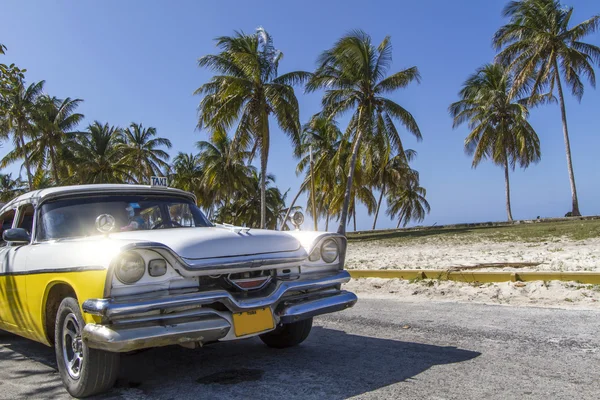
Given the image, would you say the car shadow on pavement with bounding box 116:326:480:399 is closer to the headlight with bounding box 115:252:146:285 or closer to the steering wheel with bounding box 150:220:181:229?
the headlight with bounding box 115:252:146:285

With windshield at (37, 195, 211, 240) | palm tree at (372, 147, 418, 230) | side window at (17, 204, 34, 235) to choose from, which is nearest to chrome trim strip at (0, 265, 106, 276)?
windshield at (37, 195, 211, 240)

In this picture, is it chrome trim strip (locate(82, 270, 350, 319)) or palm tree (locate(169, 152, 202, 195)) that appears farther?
palm tree (locate(169, 152, 202, 195))

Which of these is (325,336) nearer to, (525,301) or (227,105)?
(525,301)

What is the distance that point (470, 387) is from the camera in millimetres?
3248

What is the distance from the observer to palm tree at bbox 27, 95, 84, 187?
33.7 metres

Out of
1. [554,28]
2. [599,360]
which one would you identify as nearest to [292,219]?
[599,360]

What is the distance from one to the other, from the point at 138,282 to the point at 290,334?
1.80 meters

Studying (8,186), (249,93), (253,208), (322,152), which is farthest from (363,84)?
(8,186)

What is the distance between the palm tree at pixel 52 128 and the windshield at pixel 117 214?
32911 mm

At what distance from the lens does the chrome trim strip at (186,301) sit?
3.03 m

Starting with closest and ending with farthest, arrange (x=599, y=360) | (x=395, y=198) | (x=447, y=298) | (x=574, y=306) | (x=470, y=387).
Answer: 1. (x=470, y=387)
2. (x=599, y=360)
3. (x=574, y=306)
4. (x=447, y=298)
5. (x=395, y=198)

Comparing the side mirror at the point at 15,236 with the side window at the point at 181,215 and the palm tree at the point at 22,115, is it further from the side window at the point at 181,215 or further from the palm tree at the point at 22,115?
the palm tree at the point at 22,115

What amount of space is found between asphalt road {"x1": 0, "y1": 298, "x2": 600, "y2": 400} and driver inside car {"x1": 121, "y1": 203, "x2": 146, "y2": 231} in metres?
1.18

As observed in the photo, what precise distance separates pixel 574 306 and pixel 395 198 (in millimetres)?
45128
